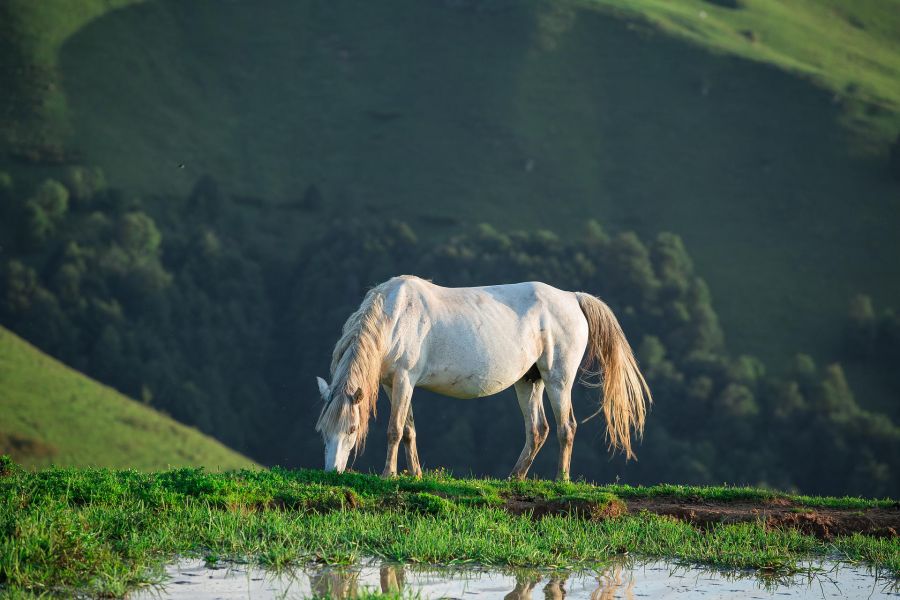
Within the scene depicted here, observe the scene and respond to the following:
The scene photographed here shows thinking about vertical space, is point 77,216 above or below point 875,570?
below

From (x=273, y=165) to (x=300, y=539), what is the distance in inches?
3854

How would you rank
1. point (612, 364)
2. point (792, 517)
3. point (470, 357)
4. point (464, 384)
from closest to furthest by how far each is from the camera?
point (792, 517)
point (470, 357)
point (464, 384)
point (612, 364)

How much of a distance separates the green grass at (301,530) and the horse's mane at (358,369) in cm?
77

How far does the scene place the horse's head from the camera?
40.8 feet

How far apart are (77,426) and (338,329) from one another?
73.5 feet

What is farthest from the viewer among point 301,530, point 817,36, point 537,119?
point 817,36

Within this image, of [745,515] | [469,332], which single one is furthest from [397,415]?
[745,515]

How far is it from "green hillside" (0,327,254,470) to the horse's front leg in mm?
52996

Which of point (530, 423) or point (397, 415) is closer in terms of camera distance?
point (397, 415)

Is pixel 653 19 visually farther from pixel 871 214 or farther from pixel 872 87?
pixel 871 214

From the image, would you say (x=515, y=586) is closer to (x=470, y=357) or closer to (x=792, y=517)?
(x=792, y=517)

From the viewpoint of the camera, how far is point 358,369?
12.7 meters

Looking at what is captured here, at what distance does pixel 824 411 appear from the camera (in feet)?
252

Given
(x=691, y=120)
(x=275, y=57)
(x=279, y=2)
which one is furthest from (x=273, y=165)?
(x=691, y=120)
